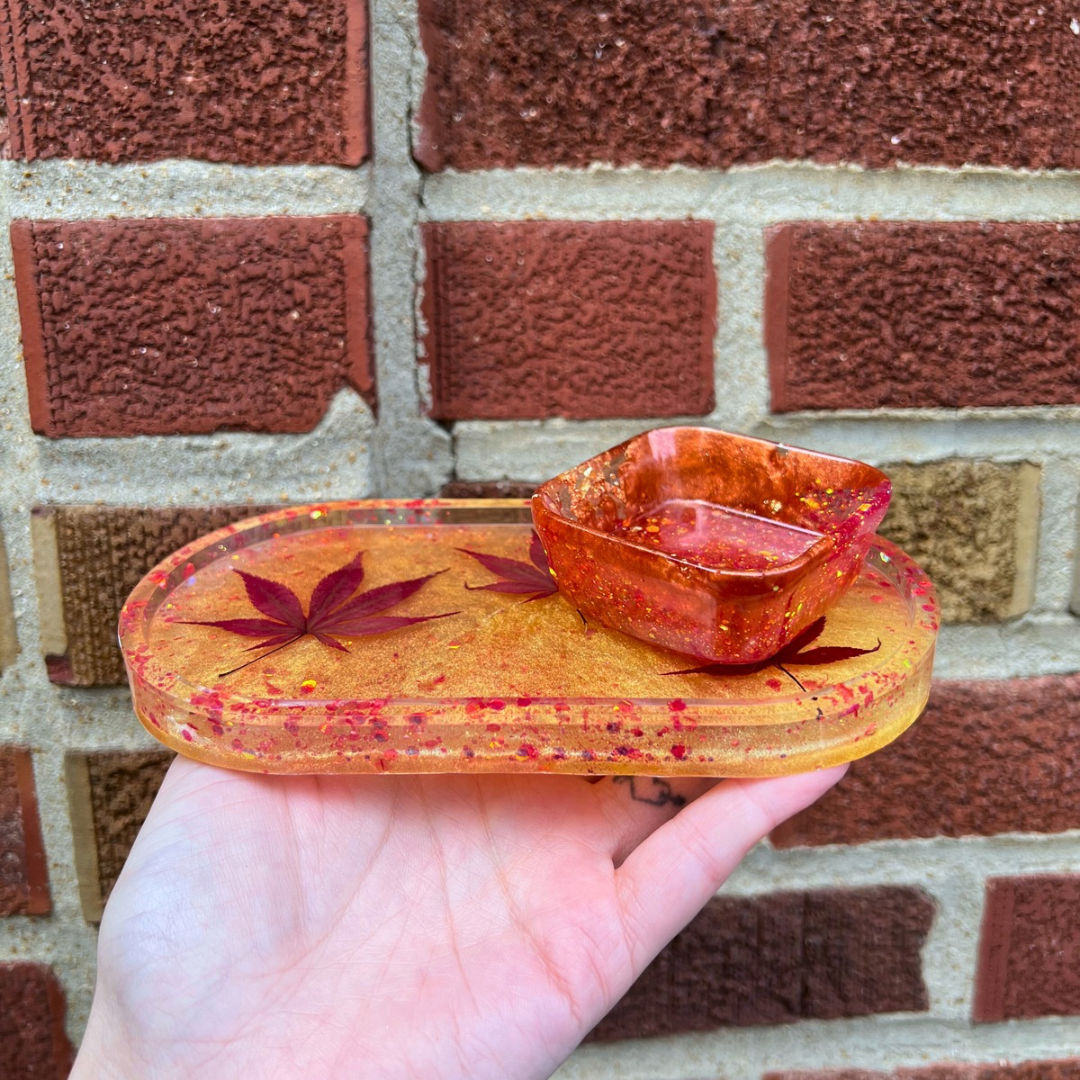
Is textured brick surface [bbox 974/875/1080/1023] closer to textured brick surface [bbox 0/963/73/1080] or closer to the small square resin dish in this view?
the small square resin dish

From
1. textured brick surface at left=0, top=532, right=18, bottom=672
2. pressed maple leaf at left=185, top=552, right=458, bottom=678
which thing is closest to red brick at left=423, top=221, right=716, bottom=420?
pressed maple leaf at left=185, top=552, right=458, bottom=678

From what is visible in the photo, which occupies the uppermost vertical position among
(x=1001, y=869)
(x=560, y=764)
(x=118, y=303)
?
(x=118, y=303)

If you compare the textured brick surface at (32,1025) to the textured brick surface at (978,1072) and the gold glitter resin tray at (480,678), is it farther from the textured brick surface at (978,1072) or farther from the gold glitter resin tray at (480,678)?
the textured brick surface at (978,1072)

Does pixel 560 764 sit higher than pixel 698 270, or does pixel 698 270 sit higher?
pixel 698 270

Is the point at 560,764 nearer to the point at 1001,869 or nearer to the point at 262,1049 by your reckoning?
the point at 262,1049

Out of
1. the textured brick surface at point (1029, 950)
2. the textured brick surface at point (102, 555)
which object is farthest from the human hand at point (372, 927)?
the textured brick surface at point (1029, 950)

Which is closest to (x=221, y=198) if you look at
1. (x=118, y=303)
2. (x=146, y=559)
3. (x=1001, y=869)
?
(x=118, y=303)
